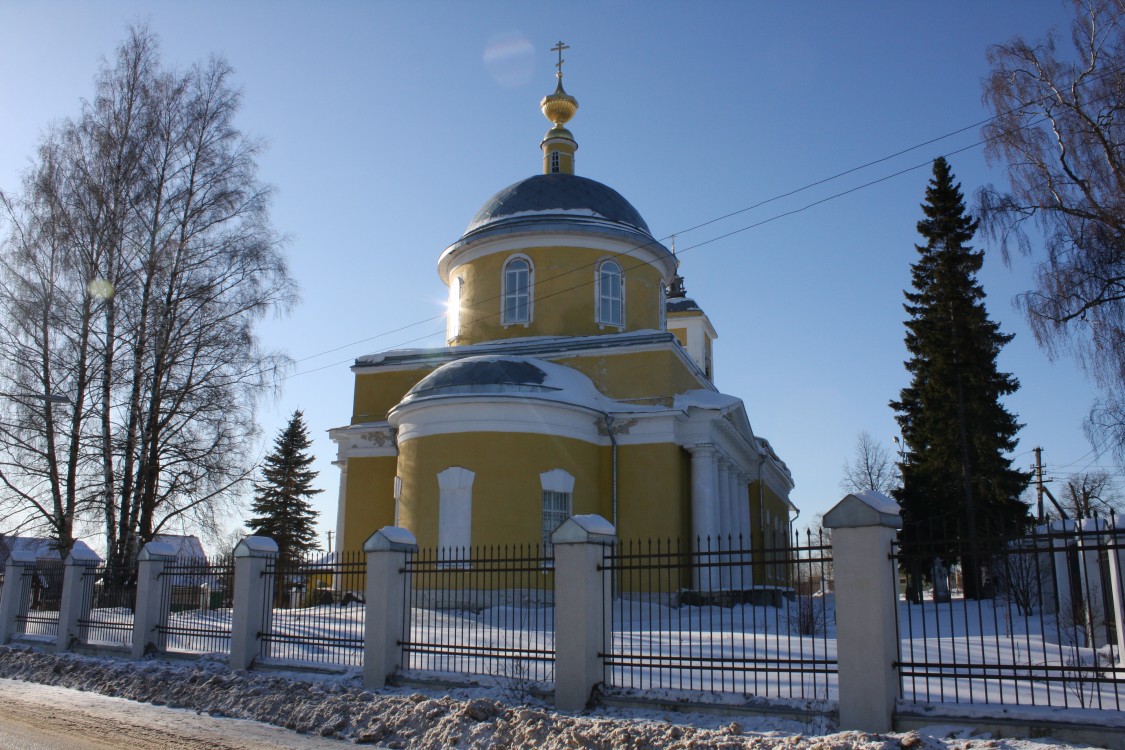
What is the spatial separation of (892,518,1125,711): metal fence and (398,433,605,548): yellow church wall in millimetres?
7159

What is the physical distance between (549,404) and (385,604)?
839 cm

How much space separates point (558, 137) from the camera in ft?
86.7

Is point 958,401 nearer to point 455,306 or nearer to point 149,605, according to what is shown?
point 455,306

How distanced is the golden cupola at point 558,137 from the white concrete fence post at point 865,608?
64.2 ft

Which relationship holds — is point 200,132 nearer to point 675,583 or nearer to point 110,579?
point 110,579

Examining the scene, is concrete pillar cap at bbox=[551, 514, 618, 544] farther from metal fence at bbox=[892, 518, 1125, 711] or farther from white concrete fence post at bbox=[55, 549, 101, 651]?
white concrete fence post at bbox=[55, 549, 101, 651]

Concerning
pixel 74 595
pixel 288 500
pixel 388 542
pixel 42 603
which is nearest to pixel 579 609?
pixel 388 542

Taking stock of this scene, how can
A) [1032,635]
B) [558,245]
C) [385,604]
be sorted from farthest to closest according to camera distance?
[558,245] → [1032,635] → [385,604]

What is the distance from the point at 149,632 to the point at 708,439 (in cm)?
1134

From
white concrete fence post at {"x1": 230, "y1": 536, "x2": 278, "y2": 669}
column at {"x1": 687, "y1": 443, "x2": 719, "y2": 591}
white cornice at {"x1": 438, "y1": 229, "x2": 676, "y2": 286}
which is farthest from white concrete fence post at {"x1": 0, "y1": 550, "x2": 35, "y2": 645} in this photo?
column at {"x1": 687, "y1": 443, "x2": 719, "y2": 591}

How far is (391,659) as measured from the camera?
10.5 m

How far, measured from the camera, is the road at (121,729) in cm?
822

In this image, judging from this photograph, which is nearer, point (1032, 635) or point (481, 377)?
point (1032, 635)

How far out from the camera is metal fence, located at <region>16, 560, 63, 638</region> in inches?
633
